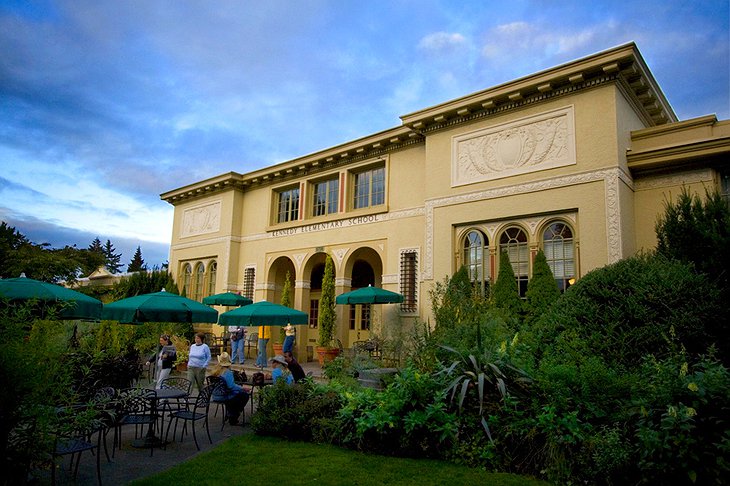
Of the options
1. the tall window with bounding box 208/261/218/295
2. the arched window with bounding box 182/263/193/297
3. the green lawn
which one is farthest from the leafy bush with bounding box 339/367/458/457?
the arched window with bounding box 182/263/193/297

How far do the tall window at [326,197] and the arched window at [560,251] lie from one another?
29.0ft

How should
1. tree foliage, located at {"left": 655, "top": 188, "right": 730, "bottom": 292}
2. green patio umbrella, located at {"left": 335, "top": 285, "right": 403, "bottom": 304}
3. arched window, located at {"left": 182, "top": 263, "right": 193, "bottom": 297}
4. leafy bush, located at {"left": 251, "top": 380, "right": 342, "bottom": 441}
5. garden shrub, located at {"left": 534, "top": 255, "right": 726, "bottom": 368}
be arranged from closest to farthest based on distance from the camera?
garden shrub, located at {"left": 534, "top": 255, "right": 726, "bottom": 368}
leafy bush, located at {"left": 251, "top": 380, "right": 342, "bottom": 441}
tree foliage, located at {"left": 655, "top": 188, "right": 730, "bottom": 292}
green patio umbrella, located at {"left": 335, "top": 285, "right": 403, "bottom": 304}
arched window, located at {"left": 182, "top": 263, "right": 193, "bottom": 297}

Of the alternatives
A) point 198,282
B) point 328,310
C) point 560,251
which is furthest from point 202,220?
point 560,251

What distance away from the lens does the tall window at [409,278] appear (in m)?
15.5

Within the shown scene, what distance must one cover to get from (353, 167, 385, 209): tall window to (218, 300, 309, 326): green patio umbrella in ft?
22.3

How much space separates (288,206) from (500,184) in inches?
411

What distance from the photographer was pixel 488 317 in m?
9.41

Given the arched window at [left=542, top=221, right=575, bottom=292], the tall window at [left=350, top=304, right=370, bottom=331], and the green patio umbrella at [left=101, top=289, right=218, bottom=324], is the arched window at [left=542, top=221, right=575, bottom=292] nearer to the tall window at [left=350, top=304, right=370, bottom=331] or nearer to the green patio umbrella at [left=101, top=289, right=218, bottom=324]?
the tall window at [left=350, top=304, right=370, bottom=331]

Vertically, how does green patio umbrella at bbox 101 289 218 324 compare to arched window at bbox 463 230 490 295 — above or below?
below

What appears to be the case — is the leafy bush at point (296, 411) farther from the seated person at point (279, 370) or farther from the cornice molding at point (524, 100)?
the cornice molding at point (524, 100)

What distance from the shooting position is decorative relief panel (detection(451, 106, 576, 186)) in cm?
1255

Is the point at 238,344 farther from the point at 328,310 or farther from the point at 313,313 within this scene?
the point at 313,313

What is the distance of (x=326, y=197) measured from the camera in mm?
19531

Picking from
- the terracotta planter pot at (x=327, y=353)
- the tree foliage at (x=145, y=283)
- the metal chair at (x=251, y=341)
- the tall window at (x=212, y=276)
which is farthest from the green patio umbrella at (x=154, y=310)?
the tree foliage at (x=145, y=283)
